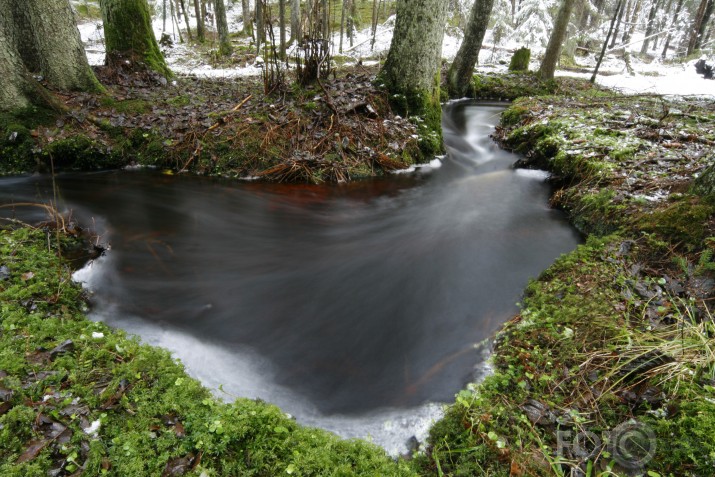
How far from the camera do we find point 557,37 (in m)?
12.8

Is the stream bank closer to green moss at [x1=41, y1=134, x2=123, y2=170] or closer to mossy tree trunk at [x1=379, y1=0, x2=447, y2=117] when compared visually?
mossy tree trunk at [x1=379, y1=0, x2=447, y2=117]

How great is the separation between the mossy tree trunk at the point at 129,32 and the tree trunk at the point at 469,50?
8.95 meters

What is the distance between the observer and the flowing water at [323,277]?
10.3 ft

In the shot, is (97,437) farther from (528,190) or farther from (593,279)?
(528,190)

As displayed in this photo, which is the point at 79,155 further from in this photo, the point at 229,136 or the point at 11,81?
the point at 229,136

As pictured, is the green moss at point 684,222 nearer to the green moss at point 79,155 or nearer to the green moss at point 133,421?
the green moss at point 133,421

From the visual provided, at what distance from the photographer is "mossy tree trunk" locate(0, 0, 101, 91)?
6.39 m

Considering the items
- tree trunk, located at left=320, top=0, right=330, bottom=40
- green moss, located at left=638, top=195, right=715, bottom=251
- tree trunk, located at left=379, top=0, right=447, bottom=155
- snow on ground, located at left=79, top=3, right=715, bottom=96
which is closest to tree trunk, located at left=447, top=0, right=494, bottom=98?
snow on ground, located at left=79, top=3, right=715, bottom=96

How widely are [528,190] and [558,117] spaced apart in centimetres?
265

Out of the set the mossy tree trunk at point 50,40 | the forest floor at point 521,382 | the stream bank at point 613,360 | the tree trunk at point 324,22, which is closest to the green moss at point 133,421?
the forest floor at point 521,382

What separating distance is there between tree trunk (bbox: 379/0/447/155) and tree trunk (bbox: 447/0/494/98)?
15.7 feet

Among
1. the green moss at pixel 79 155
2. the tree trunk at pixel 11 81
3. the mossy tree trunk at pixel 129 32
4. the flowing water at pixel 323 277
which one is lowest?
the flowing water at pixel 323 277

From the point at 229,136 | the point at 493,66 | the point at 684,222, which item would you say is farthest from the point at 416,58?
the point at 493,66

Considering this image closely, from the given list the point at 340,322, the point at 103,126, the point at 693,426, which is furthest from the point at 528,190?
the point at 103,126
